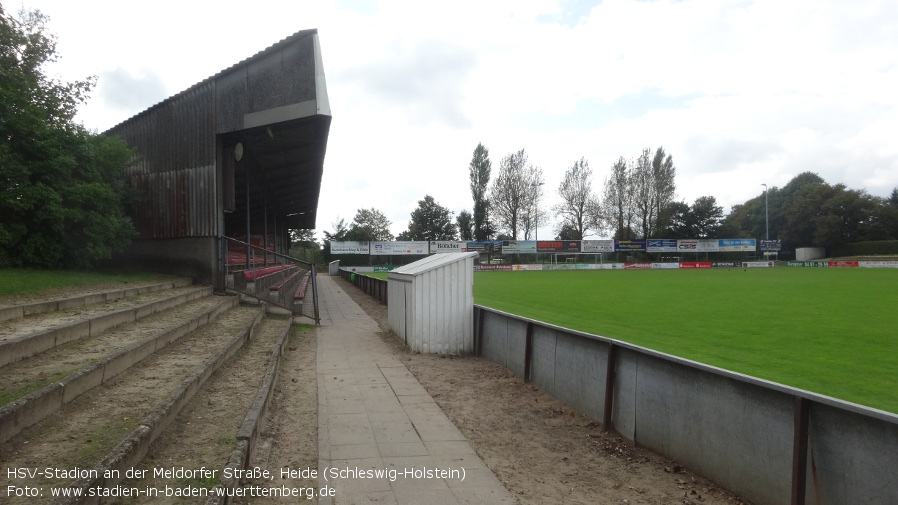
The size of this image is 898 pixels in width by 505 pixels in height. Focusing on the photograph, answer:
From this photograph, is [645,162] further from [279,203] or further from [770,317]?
[770,317]

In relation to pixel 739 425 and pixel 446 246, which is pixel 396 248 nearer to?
pixel 446 246

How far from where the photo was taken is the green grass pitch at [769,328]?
7.89 meters

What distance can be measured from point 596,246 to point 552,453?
68.5 meters

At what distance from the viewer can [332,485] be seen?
410 centimetres

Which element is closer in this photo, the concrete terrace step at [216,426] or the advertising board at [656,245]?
the concrete terrace step at [216,426]

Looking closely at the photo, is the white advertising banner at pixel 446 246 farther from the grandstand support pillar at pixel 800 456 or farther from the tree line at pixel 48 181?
the grandstand support pillar at pixel 800 456

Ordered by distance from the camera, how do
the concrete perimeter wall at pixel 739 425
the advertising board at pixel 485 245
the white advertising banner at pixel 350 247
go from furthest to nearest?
1. the advertising board at pixel 485 245
2. the white advertising banner at pixel 350 247
3. the concrete perimeter wall at pixel 739 425

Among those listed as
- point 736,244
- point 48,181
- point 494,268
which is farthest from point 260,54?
point 736,244

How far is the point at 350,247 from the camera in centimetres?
6669

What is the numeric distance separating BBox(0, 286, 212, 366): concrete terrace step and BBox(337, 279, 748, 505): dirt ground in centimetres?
387

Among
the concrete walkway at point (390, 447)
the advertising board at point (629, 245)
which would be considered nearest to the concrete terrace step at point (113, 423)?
the concrete walkway at point (390, 447)

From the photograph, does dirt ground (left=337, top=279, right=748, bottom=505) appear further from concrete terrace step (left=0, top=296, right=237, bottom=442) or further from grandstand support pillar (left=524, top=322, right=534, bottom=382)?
concrete terrace step (left=0, top=296, right=237, bottom=442)

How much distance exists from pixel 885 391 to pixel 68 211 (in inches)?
518

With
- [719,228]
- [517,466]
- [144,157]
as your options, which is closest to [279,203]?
[144,157]
